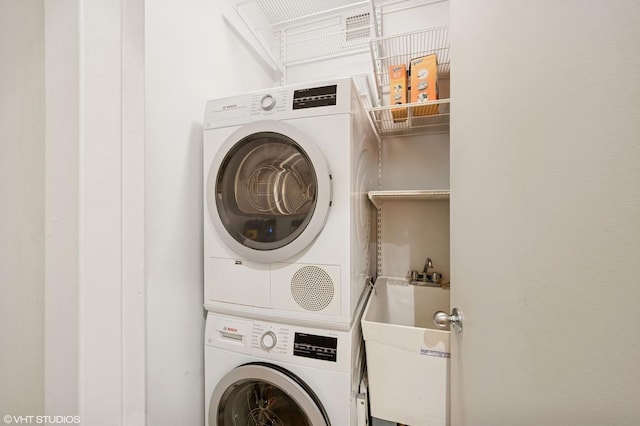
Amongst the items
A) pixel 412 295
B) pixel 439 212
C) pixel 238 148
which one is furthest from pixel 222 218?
pixel 439 212

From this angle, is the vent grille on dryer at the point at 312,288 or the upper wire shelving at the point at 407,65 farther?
the upper wire shelving at the point at 407,65

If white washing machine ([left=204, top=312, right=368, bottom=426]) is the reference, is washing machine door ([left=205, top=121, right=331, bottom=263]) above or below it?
above

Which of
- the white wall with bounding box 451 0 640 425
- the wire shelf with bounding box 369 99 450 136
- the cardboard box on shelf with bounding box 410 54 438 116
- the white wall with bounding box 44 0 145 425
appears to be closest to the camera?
the white wall with bounding box 451 0 640 425

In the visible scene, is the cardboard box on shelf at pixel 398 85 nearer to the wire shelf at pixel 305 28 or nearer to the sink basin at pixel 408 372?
the wire shelf at pixel 305 28

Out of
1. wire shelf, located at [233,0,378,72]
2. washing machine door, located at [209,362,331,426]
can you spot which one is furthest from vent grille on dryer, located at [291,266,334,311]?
wire shelf, located at [233,0,378,72]

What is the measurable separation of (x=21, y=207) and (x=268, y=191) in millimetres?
739

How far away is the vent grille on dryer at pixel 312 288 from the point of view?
96 centimetres

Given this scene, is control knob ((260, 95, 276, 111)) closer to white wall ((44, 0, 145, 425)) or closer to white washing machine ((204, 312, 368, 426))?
white wall ((44, 0, 145, 425))

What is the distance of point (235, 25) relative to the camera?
1.46m

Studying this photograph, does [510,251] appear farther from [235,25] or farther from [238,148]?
[235,25]

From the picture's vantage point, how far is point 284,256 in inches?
38.6

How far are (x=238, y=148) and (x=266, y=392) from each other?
1109 millimetres

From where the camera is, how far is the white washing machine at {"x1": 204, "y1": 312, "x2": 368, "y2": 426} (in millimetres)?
922

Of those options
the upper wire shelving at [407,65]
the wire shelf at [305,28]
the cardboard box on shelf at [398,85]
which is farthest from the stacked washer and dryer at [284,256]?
the wire shelf at [305,28]
